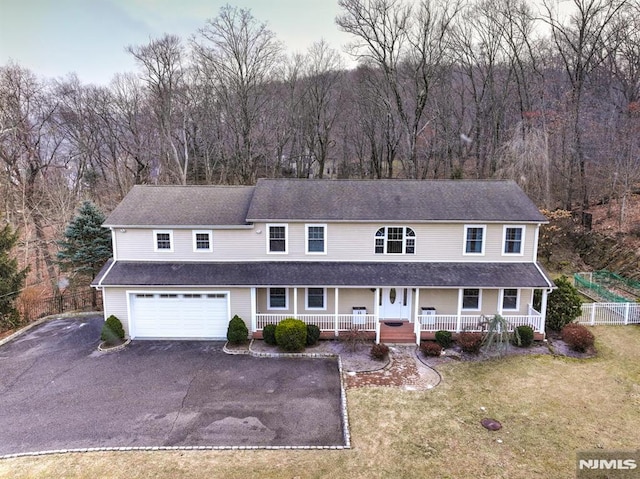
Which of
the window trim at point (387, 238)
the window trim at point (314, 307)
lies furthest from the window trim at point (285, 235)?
the window trim at point (387, 238)

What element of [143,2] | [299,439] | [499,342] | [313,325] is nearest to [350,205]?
[313,325]

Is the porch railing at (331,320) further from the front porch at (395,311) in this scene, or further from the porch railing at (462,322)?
the porch railing at (462,322)

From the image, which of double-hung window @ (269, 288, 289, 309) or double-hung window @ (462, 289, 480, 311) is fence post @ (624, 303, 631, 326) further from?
double-hung window @ (269, 288, 289, 309)

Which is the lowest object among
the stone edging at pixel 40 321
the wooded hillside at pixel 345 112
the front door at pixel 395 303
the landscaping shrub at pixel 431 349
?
the stone edging at pixel 40 321

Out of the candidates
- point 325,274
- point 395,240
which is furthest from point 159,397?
point 395,240

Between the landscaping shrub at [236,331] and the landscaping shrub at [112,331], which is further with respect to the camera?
the landscaping shrub at [112,331]

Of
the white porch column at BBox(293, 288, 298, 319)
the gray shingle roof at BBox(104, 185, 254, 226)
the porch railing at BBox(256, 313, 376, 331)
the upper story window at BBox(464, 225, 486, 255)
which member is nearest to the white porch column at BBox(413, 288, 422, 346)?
the porch railing at BBox(256, 313, 376, 331)

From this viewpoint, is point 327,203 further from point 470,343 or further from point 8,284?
point 8,284
